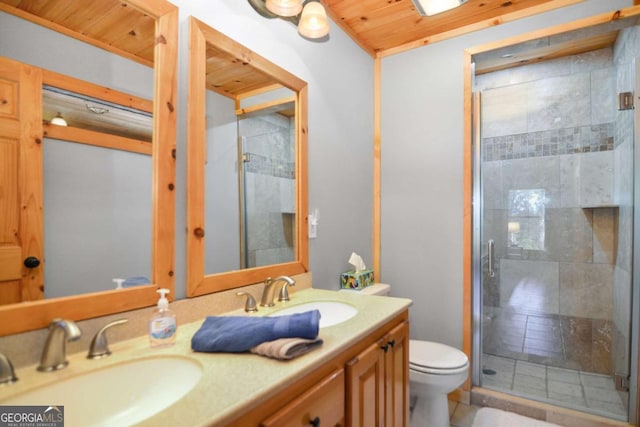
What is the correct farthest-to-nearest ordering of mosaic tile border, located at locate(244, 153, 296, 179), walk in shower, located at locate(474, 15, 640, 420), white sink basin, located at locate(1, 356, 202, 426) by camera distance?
1. walk in shower, located at locate(474, 15, 640, 420)
2. mosaic tile border, located at locate(244, 153, 296, 179)
3. white sink basin, located at locate(1, 356, 202, 426)

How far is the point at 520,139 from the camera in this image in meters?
2.65

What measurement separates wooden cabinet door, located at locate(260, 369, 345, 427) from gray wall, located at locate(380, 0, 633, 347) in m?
1.50

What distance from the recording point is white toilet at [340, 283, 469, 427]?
1712mm

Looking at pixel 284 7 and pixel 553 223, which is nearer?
pixel 284 7

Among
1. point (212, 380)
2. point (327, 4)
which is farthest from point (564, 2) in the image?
point (212, 380)

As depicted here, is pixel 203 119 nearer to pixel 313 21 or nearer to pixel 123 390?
pixel 313 21

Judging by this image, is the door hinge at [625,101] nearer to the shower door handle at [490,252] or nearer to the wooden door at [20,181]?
the shower door handle at [490,252]

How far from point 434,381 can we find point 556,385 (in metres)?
1.25

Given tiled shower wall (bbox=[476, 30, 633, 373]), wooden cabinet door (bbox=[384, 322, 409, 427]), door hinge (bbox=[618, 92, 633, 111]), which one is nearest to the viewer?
wooden cabinet door (bbox=[384, 322, 409, 427])

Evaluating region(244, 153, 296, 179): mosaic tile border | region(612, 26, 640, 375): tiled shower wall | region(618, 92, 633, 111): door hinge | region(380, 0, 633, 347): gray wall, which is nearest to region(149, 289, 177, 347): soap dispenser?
region(244, 153, 296, 179): mosaic tile border

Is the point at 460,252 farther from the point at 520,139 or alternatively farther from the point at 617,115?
the point at 617,115

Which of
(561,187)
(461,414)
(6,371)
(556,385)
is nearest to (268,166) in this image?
(6,371)

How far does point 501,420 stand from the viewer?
1989mm

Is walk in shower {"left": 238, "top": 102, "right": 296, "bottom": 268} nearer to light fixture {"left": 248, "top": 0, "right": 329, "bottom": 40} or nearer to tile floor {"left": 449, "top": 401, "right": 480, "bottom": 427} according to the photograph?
light fixture {"left": 248, "top": 0, "right": 329, "bottom": 40}
